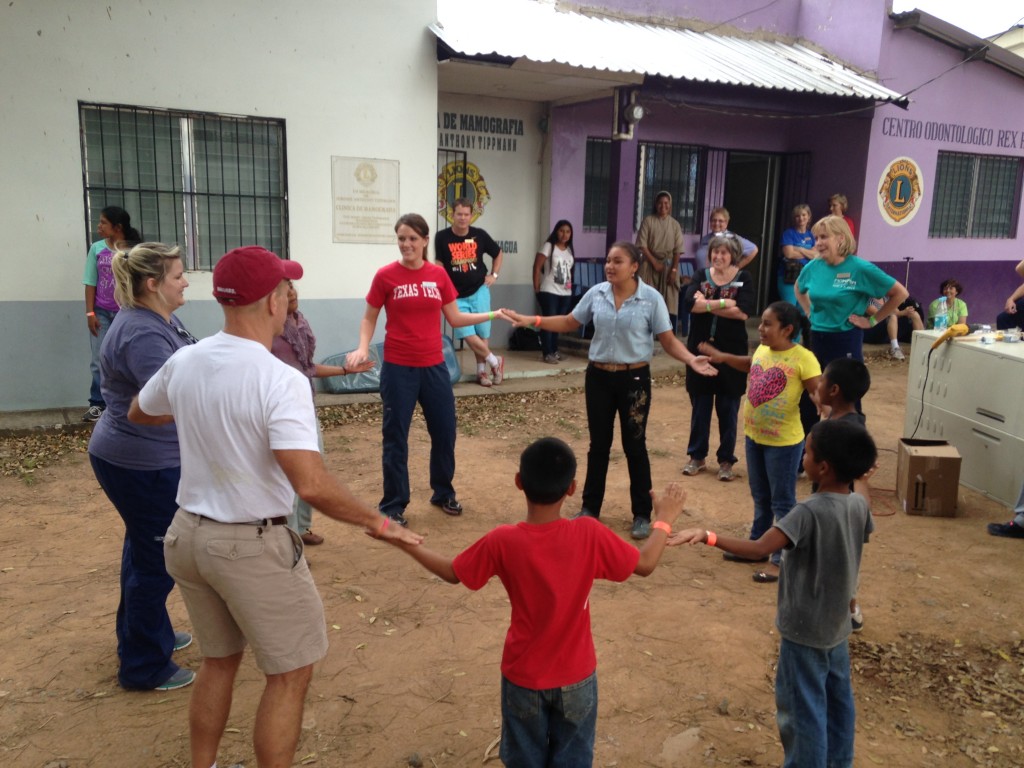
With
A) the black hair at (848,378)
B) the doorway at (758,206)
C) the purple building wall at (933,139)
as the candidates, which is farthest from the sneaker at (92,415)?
the purple building wall at (933,139)

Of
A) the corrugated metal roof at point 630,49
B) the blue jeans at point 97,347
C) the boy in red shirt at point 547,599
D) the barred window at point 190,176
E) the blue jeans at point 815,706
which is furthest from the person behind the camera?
the corrugated metal roof at point 630,49

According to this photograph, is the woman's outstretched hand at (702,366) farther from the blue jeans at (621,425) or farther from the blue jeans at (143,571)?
the blue jeans at (143,571)

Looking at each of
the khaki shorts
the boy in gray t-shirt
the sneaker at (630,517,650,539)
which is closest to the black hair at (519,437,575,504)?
the boy in gray t-shirt

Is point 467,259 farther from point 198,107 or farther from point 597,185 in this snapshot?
point 597,185

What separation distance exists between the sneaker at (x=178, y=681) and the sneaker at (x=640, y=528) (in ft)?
9.13

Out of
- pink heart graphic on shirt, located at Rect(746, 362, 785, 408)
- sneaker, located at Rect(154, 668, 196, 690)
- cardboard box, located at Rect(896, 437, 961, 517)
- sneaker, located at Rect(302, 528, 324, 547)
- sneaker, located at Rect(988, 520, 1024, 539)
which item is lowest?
sneaker, located at Rect(154, 668, 196, 690)

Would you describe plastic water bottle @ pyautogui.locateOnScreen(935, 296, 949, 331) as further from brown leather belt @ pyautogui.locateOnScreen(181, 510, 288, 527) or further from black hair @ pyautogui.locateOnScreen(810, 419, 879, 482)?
brown leather belt @ pyautogui.locateOnScreen(181, 510, 288, 527)

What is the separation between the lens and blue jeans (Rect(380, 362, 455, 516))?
5.28m

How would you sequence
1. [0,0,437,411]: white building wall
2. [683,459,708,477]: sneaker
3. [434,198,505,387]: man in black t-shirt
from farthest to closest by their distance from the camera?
[434,198,505,387]: man in black t-shirt, [0,0,437,411]: white building wall, [683,459,708,477]: sneaker

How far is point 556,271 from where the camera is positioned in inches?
426

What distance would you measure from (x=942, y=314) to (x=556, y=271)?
5.64 m

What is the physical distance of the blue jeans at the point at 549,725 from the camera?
2.39 m

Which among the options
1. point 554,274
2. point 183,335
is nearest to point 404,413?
point 183,335

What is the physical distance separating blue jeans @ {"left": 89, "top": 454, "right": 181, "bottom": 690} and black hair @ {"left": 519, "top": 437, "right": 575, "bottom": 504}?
5.55ft
